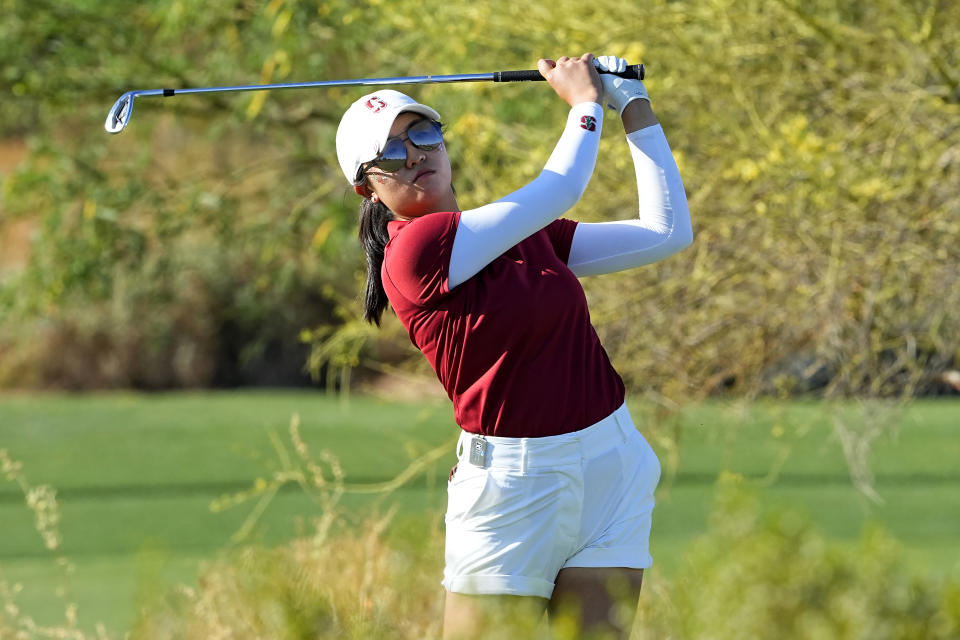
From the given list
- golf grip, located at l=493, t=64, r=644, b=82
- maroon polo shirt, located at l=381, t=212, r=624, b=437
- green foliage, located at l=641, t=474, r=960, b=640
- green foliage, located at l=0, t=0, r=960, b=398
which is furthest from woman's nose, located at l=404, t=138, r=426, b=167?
green foliage, located at l=641, t=474, r=960, b=640

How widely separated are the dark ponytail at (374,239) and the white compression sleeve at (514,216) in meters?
0.38

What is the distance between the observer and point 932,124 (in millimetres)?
5285

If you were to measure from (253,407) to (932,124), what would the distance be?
17596mm

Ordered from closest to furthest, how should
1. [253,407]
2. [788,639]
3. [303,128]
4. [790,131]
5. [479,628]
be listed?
[788,639] → [479,628] → [790,131] → [303,128] → [253,407]

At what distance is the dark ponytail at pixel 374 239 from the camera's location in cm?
314

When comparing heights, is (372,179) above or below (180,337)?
above

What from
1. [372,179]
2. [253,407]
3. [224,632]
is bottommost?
[253,407]

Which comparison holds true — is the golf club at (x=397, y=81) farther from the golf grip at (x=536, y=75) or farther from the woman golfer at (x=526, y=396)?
the woman golfer at (x=526, y=396)

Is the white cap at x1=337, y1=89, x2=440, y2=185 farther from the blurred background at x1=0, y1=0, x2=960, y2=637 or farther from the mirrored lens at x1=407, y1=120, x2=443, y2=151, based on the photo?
the blurred background at x1=0, y1=0, x2=960, y2=637

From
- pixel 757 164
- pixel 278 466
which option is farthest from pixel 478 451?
pixel 278 466

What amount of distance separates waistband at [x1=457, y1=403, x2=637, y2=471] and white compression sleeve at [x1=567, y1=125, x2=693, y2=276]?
43cm

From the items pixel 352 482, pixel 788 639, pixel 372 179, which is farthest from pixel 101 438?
pixel 788 639

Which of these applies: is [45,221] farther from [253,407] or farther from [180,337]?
[180,337]

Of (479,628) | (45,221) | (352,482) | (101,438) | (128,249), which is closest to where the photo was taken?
(479,628)
